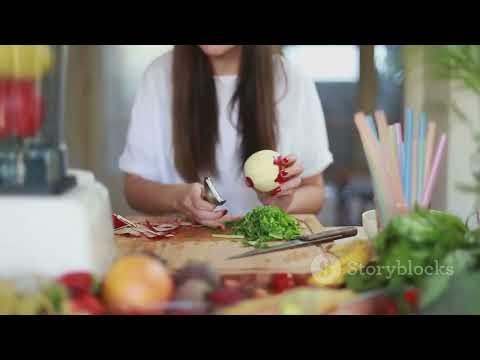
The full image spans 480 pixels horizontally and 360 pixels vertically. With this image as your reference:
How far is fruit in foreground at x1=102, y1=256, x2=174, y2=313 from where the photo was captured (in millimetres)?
870

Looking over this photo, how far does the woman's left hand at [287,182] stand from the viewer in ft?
4.80

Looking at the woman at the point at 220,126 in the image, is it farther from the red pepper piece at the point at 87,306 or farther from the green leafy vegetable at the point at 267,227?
the red pepper piece at the point at 87,306

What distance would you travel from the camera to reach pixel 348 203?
170 inches

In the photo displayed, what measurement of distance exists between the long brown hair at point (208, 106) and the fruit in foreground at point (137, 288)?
2.70 ft

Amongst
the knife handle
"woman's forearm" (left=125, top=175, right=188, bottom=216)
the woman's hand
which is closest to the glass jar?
the knife handle

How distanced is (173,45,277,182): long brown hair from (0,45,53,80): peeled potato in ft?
2.62

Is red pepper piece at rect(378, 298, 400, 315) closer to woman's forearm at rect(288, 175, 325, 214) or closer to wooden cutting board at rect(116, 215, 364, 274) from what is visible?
wooden cutting board at rect(116, 215, 364, 274)

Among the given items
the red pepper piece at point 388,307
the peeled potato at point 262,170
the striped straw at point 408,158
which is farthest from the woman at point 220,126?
the red pepper piece at point 388,307

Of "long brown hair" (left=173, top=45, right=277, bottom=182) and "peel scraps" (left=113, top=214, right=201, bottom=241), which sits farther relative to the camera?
"long brown hair" (left=173, top=45, right=277, bottom=182)
